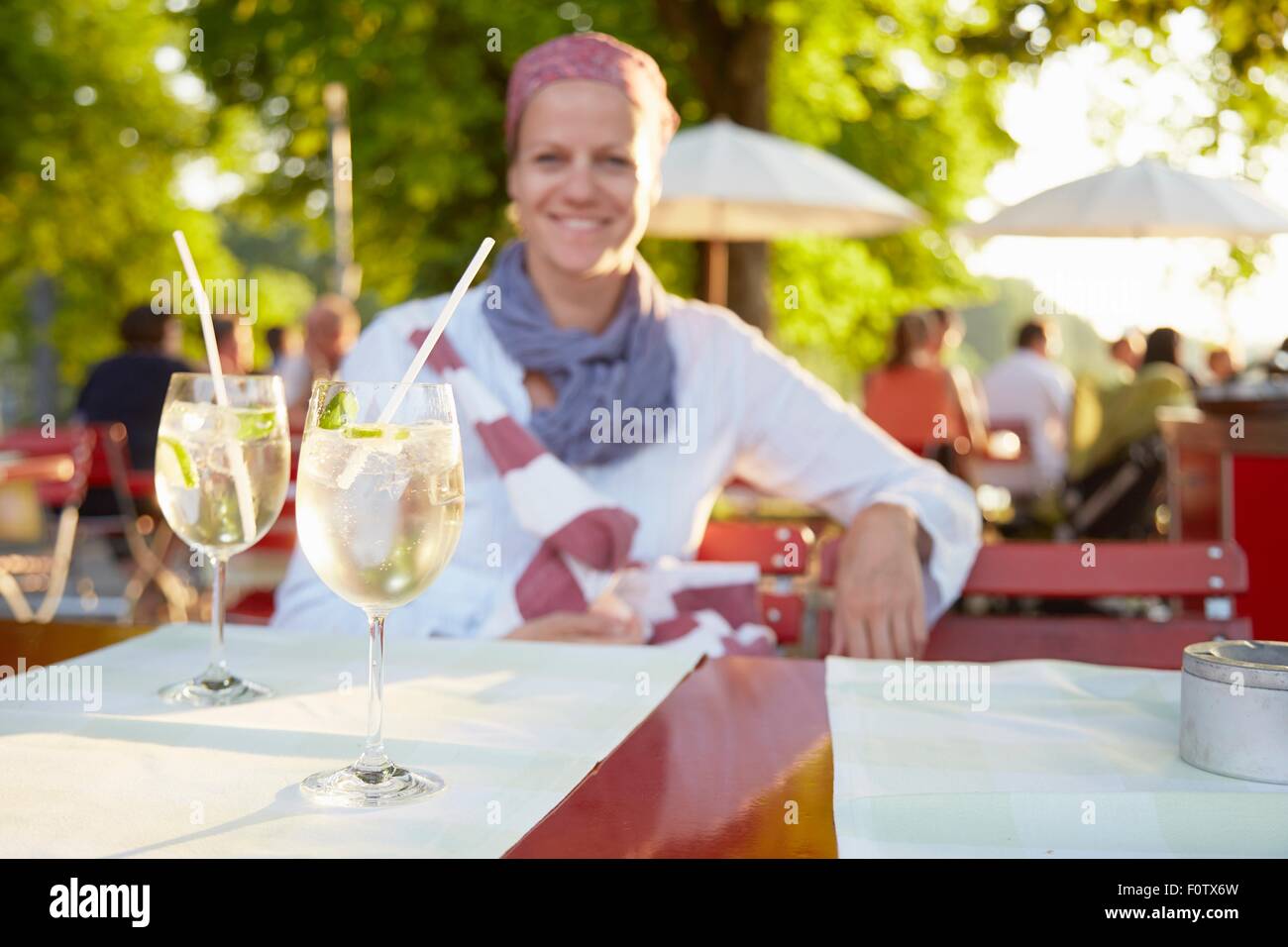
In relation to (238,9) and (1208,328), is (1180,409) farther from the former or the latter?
(1208,328)

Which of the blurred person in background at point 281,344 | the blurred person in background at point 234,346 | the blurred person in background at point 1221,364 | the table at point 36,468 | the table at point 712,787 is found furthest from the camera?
the blurred person in background at point 1221,364

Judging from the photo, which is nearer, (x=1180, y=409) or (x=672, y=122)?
(x=672, y=122)

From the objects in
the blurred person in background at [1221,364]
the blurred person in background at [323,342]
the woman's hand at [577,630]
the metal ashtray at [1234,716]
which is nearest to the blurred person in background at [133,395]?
the blurred person in background at [323,342]

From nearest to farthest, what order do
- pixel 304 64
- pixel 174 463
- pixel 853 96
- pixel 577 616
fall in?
pixel 174 463 < pixel 577 616 < pixel 304 64 < pixel 853 96

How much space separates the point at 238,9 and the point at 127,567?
565 cm

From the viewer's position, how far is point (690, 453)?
106 inches

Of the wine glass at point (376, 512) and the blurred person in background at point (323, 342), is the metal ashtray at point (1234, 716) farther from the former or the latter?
the blurred person in background at point (323, 342)

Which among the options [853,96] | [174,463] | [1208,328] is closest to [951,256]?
[1208,328]

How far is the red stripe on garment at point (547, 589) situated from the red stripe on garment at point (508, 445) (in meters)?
0.15

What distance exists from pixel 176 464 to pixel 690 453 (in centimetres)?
131

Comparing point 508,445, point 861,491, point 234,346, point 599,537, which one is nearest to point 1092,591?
point 861,491

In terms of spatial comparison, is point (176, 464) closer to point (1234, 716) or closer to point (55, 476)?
Result: point (1234, 716)

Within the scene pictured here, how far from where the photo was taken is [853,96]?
12.3 meters

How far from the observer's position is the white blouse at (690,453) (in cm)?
248
